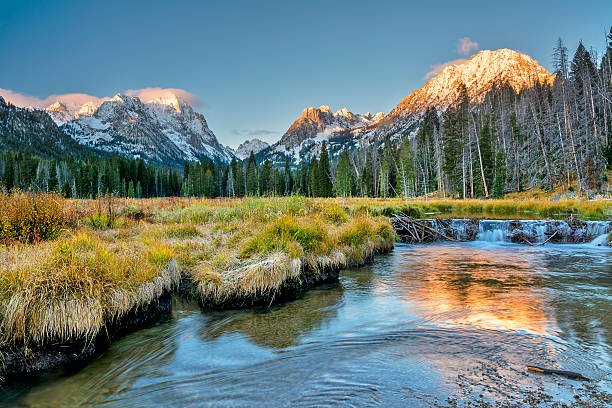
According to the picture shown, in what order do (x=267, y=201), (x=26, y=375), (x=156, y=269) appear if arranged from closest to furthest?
(x=26, y=375), (x=156, y=269), (x=267, y=201)

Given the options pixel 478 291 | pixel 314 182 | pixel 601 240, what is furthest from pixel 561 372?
pixel 314 182

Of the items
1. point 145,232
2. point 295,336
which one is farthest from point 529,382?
point 145,232

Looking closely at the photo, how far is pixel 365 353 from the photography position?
5598 millimetres

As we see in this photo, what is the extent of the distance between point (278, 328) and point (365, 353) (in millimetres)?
1988

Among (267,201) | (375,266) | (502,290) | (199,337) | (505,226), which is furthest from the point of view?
(505,226)

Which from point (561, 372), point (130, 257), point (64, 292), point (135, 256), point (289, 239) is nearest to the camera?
point (561, 372)

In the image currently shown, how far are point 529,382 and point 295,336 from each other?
3.83m

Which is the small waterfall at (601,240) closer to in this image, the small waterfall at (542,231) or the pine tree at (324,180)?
the small waterfall at (542,231)

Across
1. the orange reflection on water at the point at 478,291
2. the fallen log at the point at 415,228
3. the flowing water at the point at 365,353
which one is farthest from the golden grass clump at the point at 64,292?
the fallen log at the point at 415,228

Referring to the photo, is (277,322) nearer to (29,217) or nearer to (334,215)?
(29,217)

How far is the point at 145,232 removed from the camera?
12.3 meters

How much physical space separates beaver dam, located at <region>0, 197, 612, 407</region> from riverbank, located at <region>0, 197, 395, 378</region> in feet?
0.11

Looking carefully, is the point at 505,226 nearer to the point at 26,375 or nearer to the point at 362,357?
the point at 362,357

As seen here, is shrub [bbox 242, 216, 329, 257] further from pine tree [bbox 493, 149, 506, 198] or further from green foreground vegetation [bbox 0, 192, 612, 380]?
pine tree [bbox 493, 149, 506, 198]
